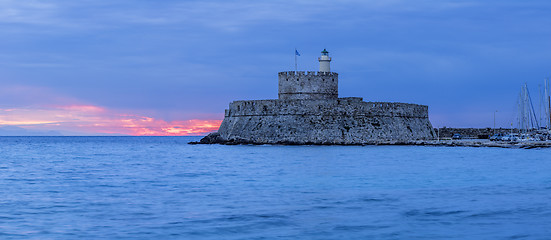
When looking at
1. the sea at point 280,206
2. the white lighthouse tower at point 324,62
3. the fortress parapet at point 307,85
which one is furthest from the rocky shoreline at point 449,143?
the sea at point 280,206

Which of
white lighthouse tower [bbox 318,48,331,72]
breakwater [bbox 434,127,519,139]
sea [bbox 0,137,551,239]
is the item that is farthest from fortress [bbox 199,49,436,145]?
sea [bbox 0,137,551,239]

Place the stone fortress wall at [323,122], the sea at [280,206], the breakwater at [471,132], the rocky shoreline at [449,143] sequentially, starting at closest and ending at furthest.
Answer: the sea at [280,206] < the rocky shoreline at [449,143] < the stone fortress wall at [323,122] < the breakwater at [471,132]

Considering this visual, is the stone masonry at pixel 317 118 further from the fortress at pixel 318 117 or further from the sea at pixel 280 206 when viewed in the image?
the sea at pixel 280 206

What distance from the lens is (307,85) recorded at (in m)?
47.4

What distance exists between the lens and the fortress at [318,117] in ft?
147

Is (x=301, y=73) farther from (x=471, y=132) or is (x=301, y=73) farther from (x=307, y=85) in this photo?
(x=471, y=132)

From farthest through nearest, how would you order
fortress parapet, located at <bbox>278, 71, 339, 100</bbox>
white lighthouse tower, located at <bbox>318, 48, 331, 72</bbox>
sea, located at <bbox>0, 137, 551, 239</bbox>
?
white lighthouse tower, located at <bbox>318, 48, 331, 72</bbox>, fortress parapet, located at <bbox>278, 71, 339, 100</bbox>, sea, located at <bbox>0, 137, 551, 239</bbox>

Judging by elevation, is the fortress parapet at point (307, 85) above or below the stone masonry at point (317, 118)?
above

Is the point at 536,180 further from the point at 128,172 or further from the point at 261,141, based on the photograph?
the point at 261,141

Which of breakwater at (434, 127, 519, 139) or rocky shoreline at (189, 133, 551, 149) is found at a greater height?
breakwater at (434, 127, 519, 139)

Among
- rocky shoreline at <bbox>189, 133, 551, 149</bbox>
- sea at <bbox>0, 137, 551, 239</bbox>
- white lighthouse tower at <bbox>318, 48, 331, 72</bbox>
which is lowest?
sea at <bbox>0, 137, 551, 239</bbox>

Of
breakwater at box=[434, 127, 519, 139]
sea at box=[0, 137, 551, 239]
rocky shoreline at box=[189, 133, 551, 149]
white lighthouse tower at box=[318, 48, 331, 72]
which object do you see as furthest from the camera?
breakwater at box=[434, 127, 519, 139]

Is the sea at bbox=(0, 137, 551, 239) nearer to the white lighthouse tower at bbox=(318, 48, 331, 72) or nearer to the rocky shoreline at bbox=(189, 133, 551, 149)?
the rocky shoreline at bbox=(189, 133, 551, 149)

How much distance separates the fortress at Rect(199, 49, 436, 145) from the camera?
147 feet
